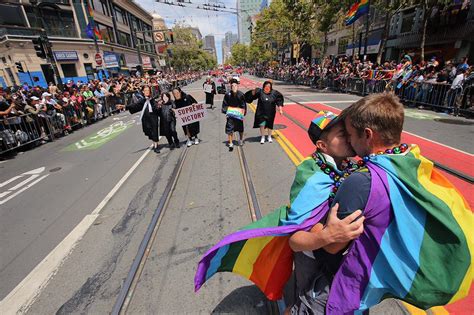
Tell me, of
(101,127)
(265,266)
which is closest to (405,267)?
(265,266)

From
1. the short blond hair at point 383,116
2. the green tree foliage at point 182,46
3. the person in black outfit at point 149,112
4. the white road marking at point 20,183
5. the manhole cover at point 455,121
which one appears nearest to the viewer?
the short blond hair at point 383,116

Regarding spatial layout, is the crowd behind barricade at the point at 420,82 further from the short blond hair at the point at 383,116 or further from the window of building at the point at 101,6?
the window of building at the point at 101,6

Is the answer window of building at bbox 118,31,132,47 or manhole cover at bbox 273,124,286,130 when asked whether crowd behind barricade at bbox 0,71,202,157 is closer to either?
manhole cover at bbox 273,124,286,130

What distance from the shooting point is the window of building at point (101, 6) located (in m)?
35.1

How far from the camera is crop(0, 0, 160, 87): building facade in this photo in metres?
25.2

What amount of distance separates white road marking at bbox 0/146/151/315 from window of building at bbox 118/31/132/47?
1815 inches

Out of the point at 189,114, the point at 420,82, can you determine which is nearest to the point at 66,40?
the point at 189,114

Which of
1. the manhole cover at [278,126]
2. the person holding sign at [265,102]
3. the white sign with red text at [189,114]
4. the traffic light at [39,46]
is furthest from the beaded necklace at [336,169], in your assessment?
the traffic light at [39,46]

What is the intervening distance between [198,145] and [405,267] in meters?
7.18

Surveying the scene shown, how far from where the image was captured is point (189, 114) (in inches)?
304

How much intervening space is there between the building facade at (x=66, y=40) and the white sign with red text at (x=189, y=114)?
535 inches

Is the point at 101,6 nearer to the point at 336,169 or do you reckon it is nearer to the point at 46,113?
the point at 46,113

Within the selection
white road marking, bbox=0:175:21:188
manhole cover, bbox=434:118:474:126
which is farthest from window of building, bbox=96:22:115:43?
manhole cover, bbox=434:118:474:126

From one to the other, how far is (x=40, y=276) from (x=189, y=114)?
5.43 metres
